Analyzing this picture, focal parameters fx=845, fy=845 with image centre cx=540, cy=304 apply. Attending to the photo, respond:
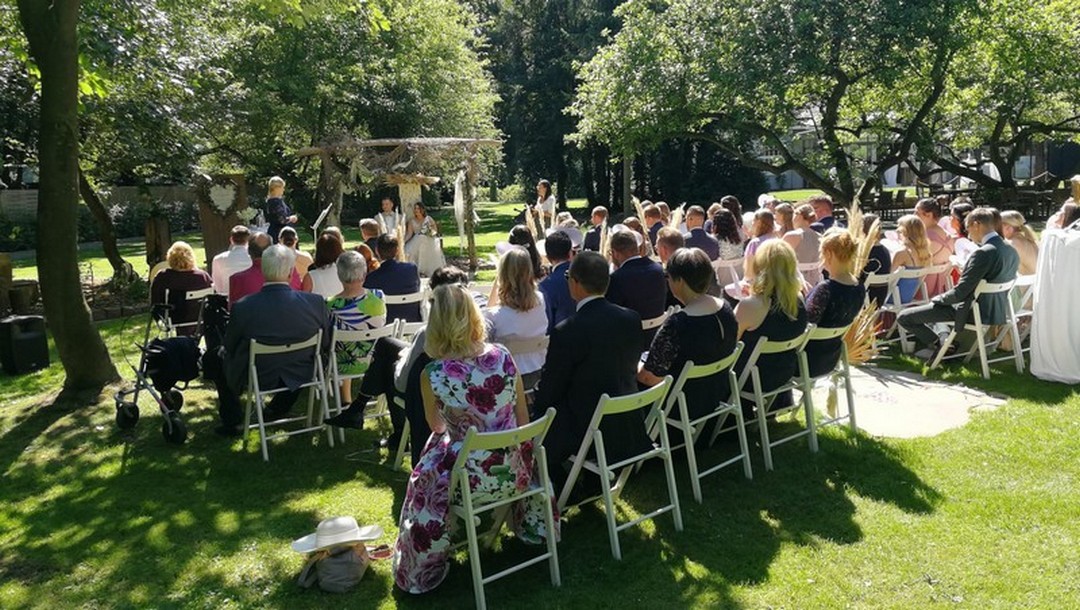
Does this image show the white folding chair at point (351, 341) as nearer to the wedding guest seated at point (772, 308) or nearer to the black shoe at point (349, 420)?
the black shoe at point (349, 420)

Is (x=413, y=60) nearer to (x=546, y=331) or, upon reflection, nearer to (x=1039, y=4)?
(x=1039, y=4)

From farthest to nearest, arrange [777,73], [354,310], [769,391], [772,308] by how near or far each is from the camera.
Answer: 1. [777,73]
2. [354,310]
3. [769,391]
4. [772,308]

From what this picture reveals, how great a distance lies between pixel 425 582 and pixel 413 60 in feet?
71.9

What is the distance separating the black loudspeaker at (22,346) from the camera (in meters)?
8.49

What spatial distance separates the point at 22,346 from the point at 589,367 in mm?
7005

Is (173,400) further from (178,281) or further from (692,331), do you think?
(692,331)

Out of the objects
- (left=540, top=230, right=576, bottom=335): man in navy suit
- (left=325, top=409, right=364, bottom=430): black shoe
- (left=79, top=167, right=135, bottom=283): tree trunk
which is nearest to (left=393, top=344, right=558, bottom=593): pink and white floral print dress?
(left=540, top=230, right=576, bottom=335): man in navy suit

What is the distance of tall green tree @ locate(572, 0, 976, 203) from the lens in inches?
621

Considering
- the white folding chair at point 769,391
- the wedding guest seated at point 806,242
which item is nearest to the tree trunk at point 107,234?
the wedding guest seated at point 806,242

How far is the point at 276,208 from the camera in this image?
11.3m

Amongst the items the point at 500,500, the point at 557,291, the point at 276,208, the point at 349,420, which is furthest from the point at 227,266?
the point at 500,500

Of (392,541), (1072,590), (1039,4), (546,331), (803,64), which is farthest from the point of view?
(1039,4)

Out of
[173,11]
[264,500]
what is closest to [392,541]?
[264,500]

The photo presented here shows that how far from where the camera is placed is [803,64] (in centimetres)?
1587
